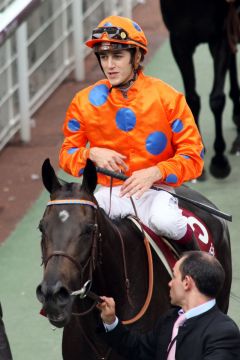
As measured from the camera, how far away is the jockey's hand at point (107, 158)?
588cm

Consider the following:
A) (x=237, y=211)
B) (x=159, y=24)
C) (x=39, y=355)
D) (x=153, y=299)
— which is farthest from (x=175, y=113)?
(x=159, y=24)

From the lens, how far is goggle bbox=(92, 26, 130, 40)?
596cm

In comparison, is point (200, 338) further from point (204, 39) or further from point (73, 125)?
point (204, 39)

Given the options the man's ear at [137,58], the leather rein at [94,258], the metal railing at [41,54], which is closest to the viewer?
the leather rein at [94,258]

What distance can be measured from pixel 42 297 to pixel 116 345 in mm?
506

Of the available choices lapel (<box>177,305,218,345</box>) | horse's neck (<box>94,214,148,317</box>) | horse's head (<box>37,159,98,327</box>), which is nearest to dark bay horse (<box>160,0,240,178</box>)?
horse's neck (<box>94,214,148,317</box>)

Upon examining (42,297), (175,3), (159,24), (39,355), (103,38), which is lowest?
(159,24)

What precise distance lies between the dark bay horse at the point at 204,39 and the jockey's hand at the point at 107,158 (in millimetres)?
3640

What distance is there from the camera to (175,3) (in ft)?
30.9

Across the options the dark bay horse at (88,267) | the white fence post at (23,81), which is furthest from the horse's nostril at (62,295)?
the white fence post at (23,81)

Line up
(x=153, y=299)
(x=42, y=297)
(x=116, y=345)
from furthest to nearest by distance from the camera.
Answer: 1. (x=153, y=299)
2. (x=116, y=345)
3. (x=42, y=297)

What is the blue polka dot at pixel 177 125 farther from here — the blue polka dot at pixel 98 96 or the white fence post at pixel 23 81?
the white fence post at pixel 23 81

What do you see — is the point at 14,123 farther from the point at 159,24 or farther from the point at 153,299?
the point at 153,299

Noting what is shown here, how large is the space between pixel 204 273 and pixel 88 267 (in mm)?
591
